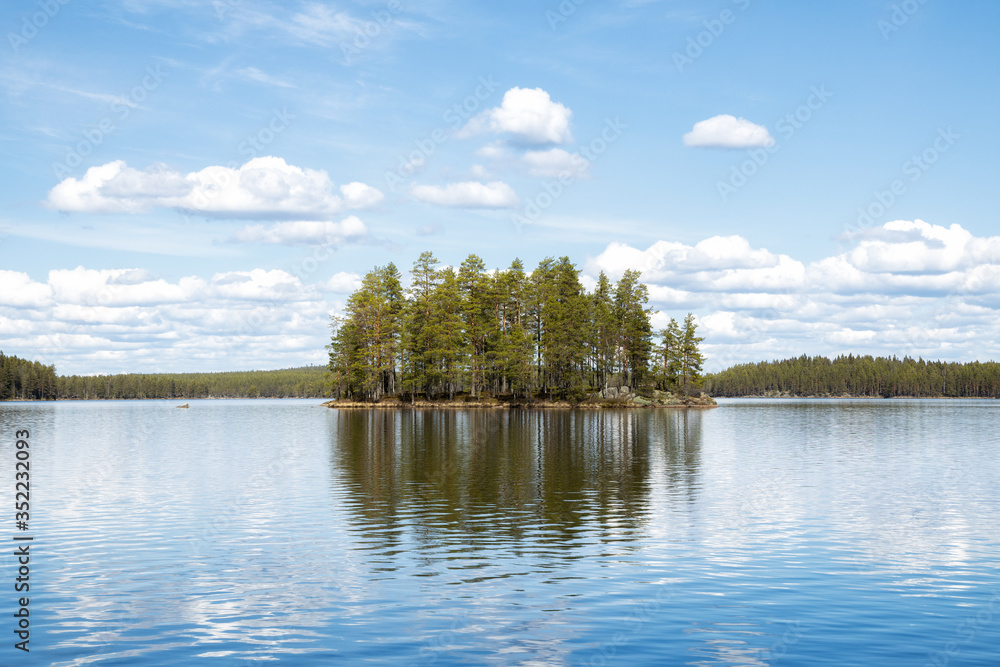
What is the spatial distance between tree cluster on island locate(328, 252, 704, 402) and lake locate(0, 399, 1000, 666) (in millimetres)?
86156

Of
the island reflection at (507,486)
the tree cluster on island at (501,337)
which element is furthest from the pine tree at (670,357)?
the island reflection at (507,486)

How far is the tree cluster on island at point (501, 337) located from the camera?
136500 millimetres

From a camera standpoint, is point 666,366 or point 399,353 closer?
point 399,353

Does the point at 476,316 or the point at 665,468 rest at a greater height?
the point at 476,316

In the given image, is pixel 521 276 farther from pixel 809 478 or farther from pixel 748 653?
pixel 748 653

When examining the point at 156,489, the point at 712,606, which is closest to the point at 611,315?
the point at 156,489

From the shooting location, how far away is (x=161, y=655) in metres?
15.2

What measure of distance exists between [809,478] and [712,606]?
27.3m

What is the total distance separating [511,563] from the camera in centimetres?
2284

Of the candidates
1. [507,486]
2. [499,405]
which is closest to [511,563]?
[507,486]

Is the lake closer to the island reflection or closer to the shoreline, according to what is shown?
the island reflection

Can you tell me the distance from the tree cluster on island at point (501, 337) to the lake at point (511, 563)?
86.2 metres

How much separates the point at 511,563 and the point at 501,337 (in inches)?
4575

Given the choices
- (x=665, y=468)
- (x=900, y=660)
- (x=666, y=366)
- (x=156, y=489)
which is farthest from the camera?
(x=666, y=366)
